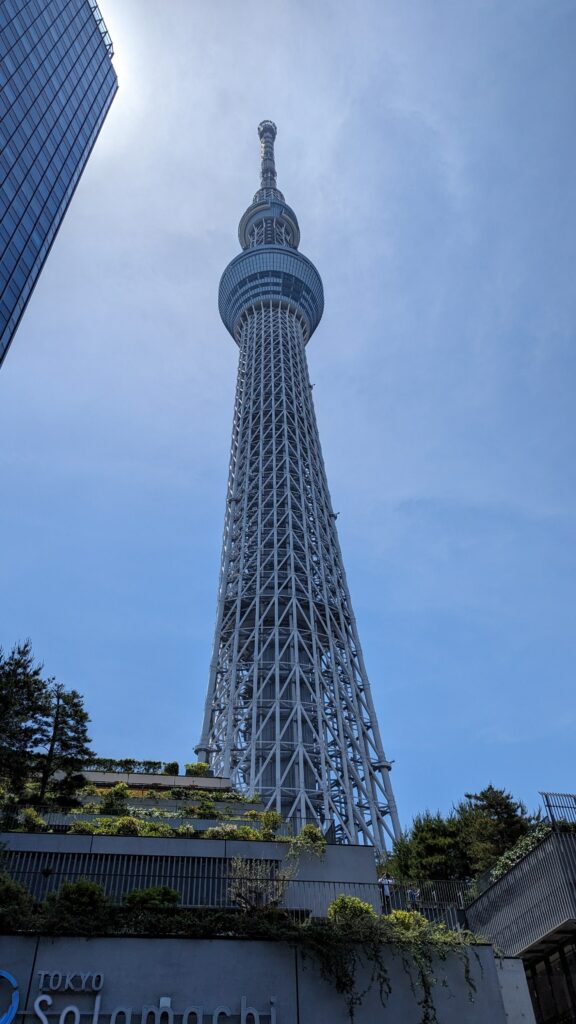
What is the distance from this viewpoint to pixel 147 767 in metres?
38.2

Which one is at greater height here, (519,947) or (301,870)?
(301,870)

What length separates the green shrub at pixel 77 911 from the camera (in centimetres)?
1817

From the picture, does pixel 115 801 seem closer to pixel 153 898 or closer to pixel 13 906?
pixel 153 898

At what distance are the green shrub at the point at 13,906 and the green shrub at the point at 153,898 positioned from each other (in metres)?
2.27

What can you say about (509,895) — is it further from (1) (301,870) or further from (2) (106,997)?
(2) (106,997)

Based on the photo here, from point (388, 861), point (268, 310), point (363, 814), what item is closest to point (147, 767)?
point (388, 861)

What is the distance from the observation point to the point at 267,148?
12544 centimetres

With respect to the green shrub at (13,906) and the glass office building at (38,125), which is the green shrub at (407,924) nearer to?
the green shrub at (13,906)

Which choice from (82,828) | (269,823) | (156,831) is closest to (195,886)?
(156,831)

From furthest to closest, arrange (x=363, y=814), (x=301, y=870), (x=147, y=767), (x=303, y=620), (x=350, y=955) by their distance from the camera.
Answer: (x=303, y=620) → (x=363, y=814) → (x=147, y=767) → (x=301, y=870) → (x=350, y=955)

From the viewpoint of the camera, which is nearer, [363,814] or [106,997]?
[106,997]

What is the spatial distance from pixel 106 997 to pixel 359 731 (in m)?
47.0

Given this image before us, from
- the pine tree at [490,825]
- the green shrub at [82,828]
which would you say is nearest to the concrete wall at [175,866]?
the green shrub at [82,828]

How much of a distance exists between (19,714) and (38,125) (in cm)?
5265
